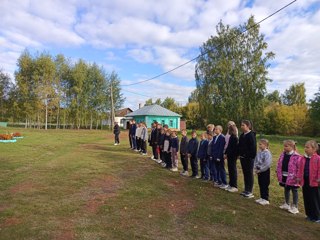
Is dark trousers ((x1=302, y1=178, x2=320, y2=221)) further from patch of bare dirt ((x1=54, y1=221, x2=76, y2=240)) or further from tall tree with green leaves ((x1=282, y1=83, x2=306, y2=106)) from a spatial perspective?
tall tree with green leaves ((x1=282, y1=83, x2=306, y2=106))

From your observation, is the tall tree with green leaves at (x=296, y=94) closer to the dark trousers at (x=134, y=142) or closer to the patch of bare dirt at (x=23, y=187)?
the dark trousers at (x=134, y=142)

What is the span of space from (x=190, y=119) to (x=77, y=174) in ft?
209

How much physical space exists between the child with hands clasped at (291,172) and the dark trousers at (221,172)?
2053 millimetres

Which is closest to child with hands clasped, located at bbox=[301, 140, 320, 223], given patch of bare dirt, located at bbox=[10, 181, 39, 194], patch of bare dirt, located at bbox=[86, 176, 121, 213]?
patch of bare dirt, located at bbox=[86, 176, 121, 213]

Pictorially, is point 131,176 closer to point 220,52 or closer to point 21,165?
point 21,165

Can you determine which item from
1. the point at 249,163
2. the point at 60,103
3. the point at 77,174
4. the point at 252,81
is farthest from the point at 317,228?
the point at 60,103

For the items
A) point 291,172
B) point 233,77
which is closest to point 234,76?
point 233,77

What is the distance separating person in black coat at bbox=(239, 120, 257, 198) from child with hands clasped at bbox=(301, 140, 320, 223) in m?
1.47

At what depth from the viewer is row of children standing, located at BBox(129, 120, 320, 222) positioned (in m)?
6.61

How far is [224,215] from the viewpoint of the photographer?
6.34m

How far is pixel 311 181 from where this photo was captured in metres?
6.52

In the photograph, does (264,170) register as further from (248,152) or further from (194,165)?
(194,165)

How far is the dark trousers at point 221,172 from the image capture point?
30.0 feet

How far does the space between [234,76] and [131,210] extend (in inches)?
1227
